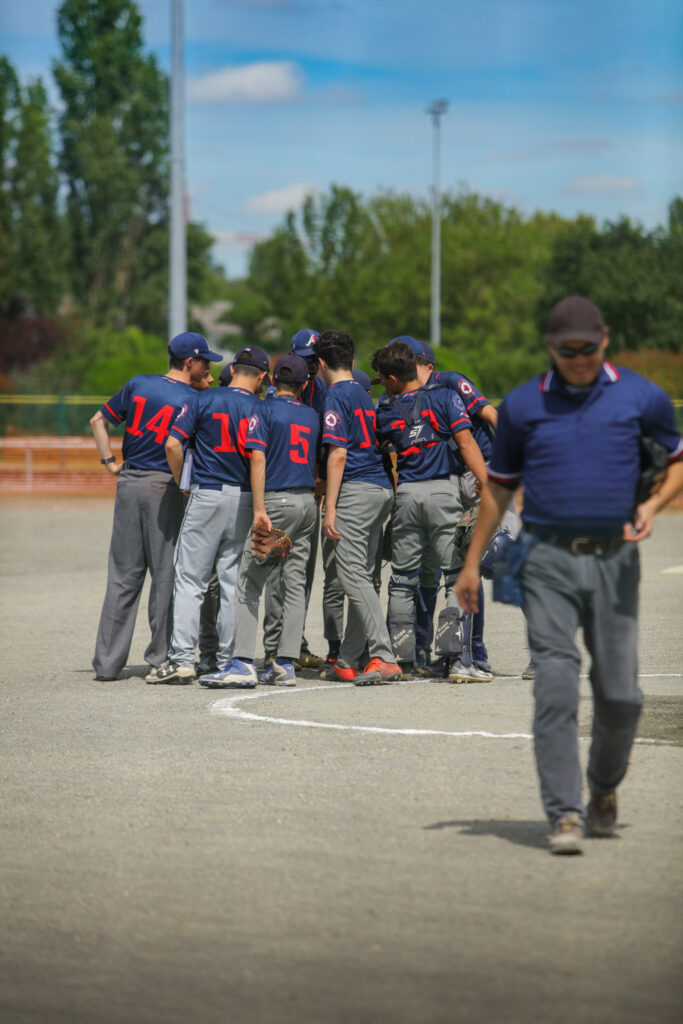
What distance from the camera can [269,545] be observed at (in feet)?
27.2

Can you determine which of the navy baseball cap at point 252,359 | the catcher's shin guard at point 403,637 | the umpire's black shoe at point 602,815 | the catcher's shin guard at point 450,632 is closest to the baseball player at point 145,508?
the navy baseball cap at point 252,359

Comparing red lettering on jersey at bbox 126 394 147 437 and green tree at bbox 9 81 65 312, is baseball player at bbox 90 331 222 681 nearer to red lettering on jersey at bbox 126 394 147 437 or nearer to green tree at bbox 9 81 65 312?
red lettering on jersey at bbox 126 394 147 437

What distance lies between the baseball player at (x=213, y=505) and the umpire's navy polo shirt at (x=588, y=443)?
144 inches

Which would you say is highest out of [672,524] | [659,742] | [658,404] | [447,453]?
[658,404]

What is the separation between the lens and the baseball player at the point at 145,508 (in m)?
8.80

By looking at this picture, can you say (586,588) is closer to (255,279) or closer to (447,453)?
(447,453)

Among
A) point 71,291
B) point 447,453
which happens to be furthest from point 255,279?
point 447,453

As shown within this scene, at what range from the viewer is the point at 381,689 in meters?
8.38

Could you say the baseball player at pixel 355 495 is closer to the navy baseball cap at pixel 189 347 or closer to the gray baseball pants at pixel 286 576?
the gray baseball pants at pixel 286 576

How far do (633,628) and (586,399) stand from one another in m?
0.81

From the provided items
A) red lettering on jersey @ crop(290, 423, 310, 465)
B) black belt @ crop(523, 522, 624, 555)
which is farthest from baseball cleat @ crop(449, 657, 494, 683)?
black belt @ crop(523, 522, 624, 555)

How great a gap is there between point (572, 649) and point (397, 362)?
3900 mm

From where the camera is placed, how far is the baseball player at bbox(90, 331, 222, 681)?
8797 mm

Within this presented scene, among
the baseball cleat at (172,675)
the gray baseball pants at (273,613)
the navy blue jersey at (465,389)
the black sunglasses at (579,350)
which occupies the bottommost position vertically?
the baseball cleat at (172,675)
